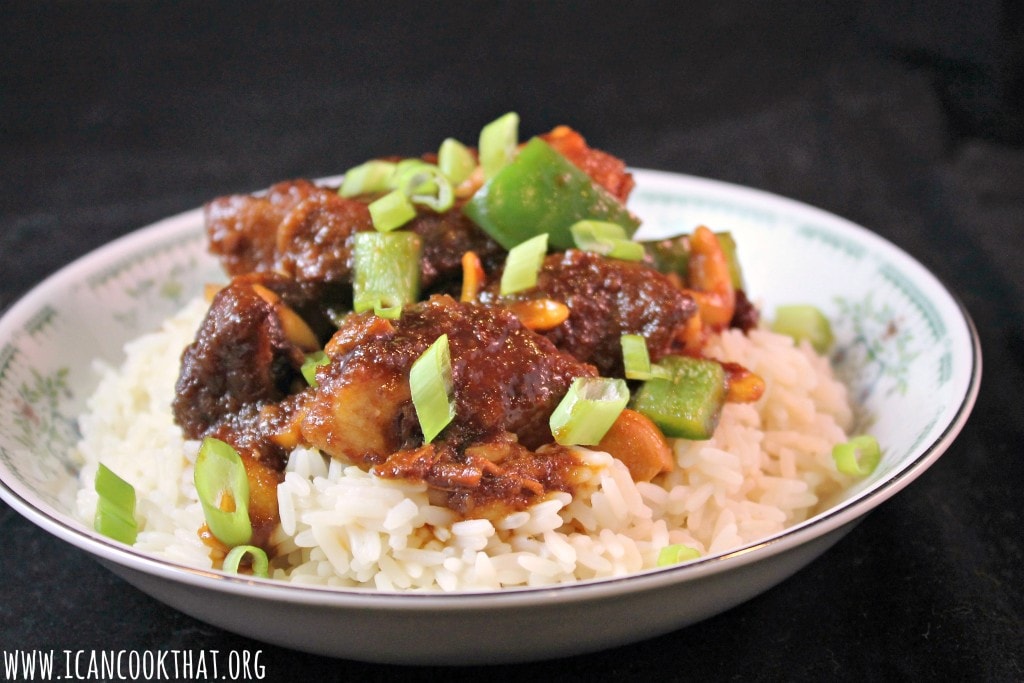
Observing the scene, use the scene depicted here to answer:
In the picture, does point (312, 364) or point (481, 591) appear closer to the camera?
point (481, 591)

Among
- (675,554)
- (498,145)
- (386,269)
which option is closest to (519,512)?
(675,554)

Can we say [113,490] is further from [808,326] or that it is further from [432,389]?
[808,326]

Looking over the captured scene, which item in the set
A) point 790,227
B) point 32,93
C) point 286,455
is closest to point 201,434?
point 286,455

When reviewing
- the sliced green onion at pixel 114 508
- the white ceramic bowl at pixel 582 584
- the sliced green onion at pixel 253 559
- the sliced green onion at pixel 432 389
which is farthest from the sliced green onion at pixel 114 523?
the sliced green onion at pixel 432 389

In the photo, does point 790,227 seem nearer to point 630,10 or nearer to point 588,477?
point 588,477

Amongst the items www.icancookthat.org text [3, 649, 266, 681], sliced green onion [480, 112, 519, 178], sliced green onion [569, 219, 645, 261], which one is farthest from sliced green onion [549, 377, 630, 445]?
sliced green onion [480, 112, 519, 178]

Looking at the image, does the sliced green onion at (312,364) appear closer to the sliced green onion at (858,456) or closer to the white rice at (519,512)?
the white rice at (519,512)
